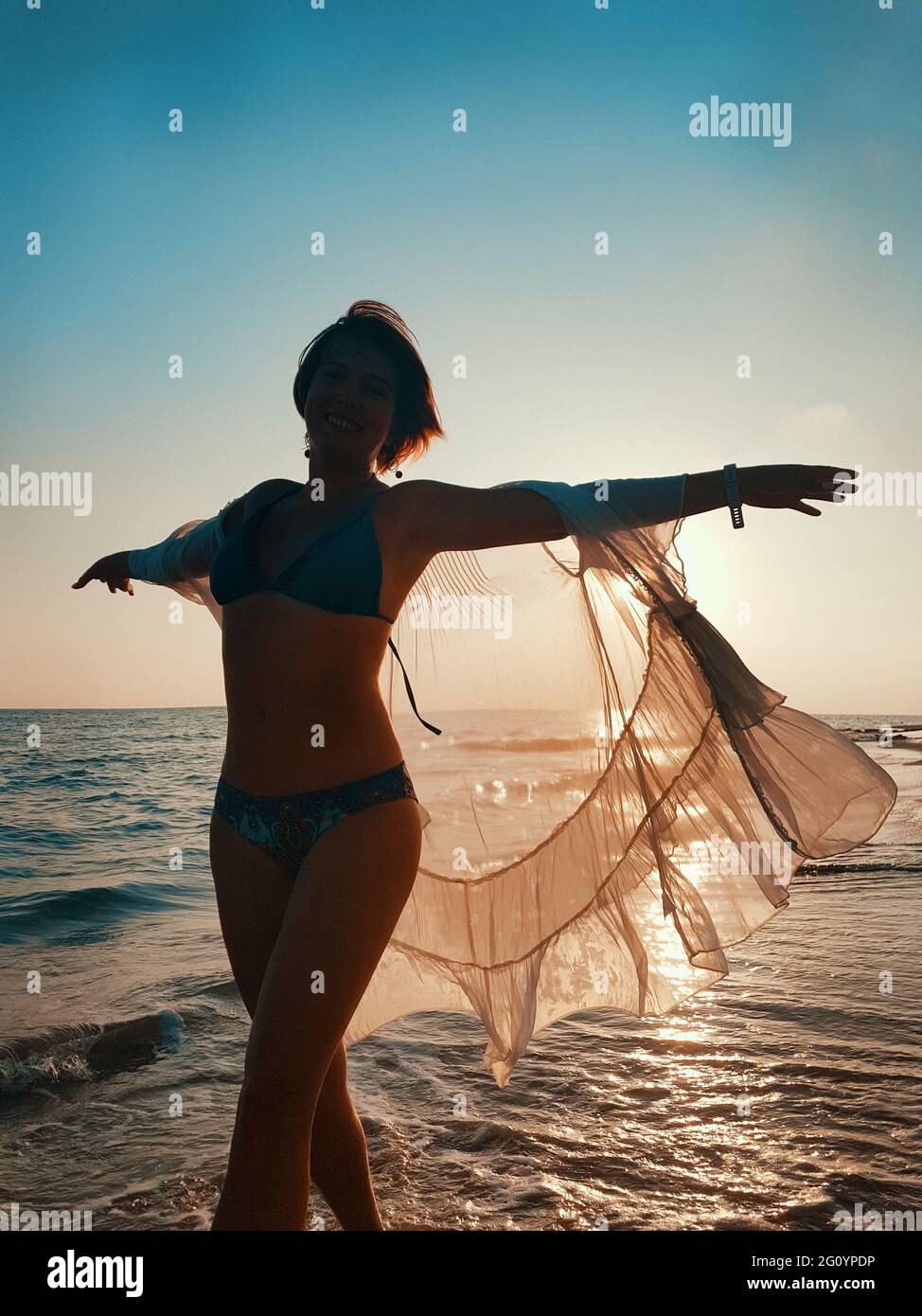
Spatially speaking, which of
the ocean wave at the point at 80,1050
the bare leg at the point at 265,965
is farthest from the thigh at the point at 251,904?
the ocean wave at the point at 80,1050

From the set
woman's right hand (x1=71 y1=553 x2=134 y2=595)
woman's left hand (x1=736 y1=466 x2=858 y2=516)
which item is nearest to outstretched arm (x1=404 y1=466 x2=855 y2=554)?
woman's left hand (x1=736 y1=466 x2=858 y2=516)

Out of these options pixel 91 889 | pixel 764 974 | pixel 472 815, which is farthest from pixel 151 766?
pixel 472 815

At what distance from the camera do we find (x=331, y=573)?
2318 millimetres

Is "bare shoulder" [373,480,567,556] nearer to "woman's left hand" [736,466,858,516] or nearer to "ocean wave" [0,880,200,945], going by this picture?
"woman's left hand" [736,466,858,516]

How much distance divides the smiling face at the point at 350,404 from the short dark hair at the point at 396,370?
41mm

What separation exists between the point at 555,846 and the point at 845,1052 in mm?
2532

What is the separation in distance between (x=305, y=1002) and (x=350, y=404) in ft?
5.27

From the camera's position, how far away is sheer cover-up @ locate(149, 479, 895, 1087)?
247cm

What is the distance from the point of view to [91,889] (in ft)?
34.7

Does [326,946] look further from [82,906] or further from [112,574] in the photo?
[82,906]

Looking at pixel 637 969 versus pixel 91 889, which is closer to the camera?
pixel 637 969

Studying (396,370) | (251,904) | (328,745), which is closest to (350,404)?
(396,370)
